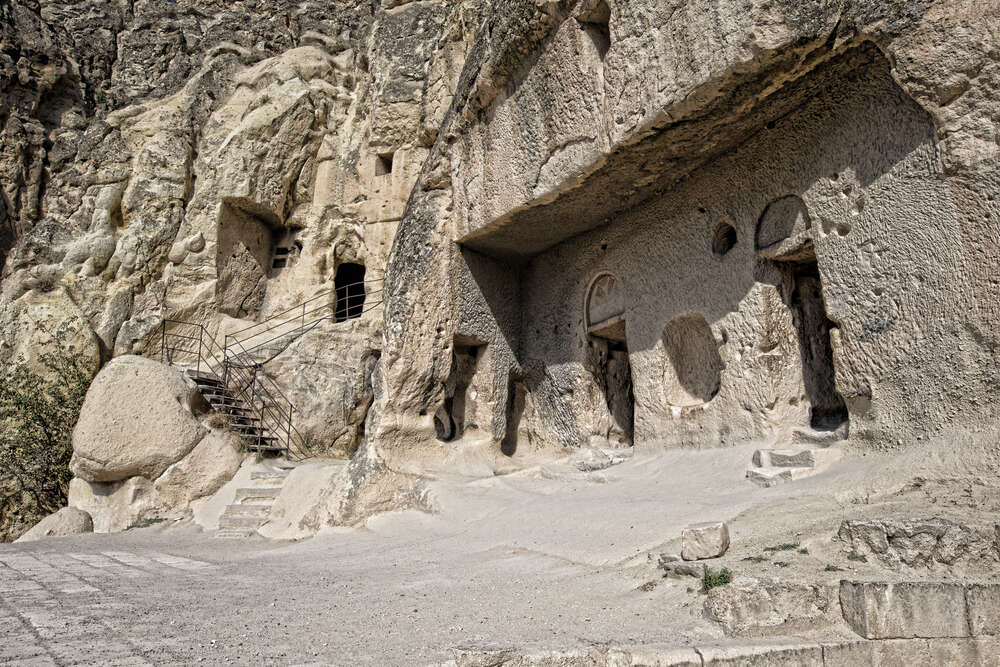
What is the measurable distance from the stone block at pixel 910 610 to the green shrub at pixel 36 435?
437 inches

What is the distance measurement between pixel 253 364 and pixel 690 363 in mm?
7212

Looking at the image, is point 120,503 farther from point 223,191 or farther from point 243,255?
point 223,191

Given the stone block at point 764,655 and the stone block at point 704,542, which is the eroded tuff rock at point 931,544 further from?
the stone block at point 764,655

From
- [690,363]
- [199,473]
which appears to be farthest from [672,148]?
[199,473]

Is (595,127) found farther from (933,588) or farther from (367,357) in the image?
(367,357)

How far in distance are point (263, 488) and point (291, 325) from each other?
4.99m

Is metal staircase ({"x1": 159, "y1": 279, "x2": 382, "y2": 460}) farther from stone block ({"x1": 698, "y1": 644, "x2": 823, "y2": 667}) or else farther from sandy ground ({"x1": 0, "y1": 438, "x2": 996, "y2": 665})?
stone block ({"x1": 698, "y1": 644, "x2": 823, "y2": 667})

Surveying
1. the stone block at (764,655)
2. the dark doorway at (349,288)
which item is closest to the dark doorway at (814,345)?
the stone block at (764,655)

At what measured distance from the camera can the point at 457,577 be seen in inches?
153

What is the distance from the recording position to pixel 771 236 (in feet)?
19.1

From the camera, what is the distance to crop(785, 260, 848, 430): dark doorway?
573cm

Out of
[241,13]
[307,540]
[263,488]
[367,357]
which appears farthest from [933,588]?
[241,13]

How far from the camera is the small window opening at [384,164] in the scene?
12777 millimetres

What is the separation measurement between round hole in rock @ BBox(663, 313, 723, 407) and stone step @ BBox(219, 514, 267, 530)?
4.38m
